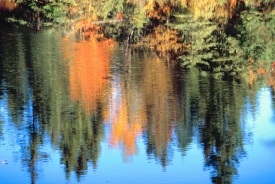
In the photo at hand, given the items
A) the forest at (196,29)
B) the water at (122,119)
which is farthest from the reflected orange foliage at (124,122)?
the forest at (196,29)

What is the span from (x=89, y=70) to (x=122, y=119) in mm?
4926

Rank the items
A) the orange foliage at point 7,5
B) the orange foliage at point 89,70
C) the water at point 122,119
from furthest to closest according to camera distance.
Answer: the orange foliage at point 7,5 < the orange foliage at point 89,70 < the water at point 122,119

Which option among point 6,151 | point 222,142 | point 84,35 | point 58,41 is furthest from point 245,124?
point 84,35

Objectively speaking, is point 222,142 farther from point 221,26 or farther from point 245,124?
point 221,26

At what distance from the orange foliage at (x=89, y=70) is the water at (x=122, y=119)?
3 centimetres

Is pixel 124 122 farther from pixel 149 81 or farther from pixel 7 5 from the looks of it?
pixel 7 5

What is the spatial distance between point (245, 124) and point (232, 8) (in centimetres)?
1011

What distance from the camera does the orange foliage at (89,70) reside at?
11273 millimetres

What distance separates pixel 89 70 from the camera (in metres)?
14.3

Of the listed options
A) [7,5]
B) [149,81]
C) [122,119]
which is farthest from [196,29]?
[7,5]

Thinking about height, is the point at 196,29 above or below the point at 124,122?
above

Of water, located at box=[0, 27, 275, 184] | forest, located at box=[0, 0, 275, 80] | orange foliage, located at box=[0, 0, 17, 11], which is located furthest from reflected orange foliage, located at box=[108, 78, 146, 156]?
orange foliage, located at box=[0, 0, 17, 11]

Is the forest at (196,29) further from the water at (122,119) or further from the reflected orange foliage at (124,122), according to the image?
the reflected orange foliage at (124,122)

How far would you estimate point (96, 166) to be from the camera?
24.3 feet
